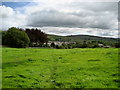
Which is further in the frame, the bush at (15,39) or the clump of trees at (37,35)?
the clump of trees at (37,35)

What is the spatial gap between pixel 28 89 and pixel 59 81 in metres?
2.62

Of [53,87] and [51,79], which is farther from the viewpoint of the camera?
[51,79]

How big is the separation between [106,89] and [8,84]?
264 inches

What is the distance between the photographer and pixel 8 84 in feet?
44.2

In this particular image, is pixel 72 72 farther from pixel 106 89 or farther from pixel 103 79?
pixel 106 89

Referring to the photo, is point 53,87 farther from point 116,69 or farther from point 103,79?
point 116,69

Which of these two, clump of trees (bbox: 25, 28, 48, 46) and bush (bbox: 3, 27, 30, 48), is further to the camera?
clump of trees (bbox: 25, 28, 48, 46)

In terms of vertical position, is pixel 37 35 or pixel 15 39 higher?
pixel 37 35

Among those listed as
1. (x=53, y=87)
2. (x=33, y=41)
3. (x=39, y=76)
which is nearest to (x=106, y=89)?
(x=53, y=87)

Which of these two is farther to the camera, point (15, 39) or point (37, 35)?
point (37, 35)

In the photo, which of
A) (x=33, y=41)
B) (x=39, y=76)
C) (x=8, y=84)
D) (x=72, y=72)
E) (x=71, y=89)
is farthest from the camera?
(x=33, y=41)

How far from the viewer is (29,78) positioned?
608 inches

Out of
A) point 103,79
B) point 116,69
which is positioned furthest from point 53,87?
point 116,69

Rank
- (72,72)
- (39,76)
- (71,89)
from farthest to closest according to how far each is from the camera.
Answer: (72,72) < (39,76) < (71,89)
